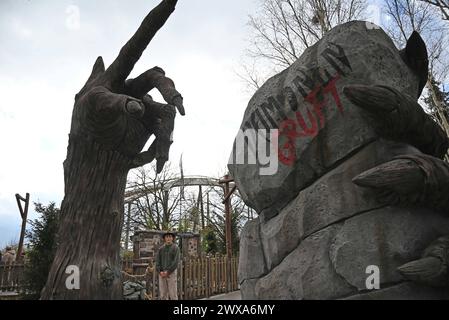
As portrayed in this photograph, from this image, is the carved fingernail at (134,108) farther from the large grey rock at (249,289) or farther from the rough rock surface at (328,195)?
the large grey rock at (249,289)

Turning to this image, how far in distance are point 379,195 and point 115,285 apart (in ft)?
4.76

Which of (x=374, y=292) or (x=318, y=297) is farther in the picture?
(x=318, y=297)

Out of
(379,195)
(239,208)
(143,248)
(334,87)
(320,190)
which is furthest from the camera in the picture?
(239,208)

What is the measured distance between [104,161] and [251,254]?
53.2 inches

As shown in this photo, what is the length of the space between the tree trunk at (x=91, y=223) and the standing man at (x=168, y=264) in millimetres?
5516

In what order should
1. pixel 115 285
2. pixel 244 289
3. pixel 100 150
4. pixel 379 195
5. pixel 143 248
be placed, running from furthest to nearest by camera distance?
pixel 143 248, pixel 244 289, pixel 379 195, pixel 100 150, pixel 115 285

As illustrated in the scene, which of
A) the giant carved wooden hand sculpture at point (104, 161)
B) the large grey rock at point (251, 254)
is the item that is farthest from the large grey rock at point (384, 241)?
the giant carved wooden hand sculpture at point (104, 161)

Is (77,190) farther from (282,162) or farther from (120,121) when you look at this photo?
(282,162)

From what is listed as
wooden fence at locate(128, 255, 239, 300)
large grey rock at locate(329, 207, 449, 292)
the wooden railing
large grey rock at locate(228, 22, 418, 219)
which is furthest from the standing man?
the wooden railing

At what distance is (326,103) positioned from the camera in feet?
8.07

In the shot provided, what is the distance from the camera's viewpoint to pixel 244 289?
2.71 meters

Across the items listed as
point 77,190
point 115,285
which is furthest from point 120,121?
point 115,285

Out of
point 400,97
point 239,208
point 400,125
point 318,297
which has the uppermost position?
point 239,208

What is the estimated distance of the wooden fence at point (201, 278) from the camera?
9.78m
